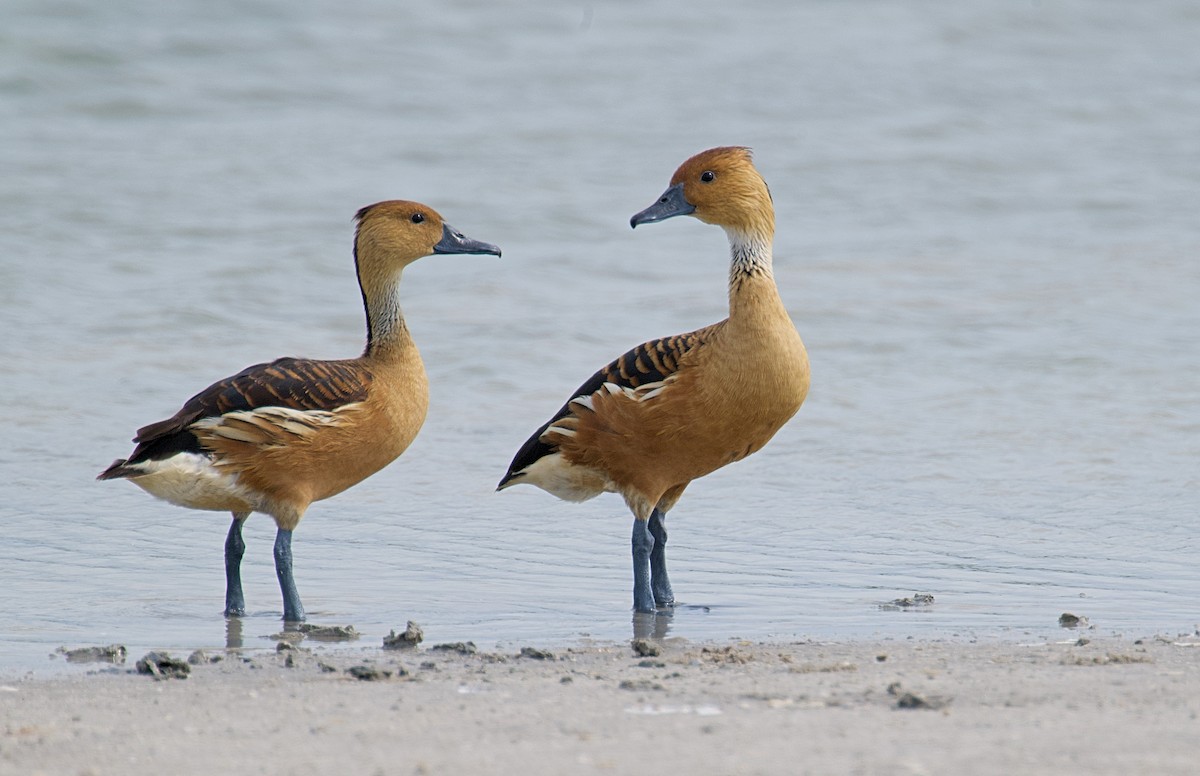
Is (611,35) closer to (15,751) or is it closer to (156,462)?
(156,462)

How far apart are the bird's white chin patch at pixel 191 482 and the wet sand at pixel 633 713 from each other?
1.29 m

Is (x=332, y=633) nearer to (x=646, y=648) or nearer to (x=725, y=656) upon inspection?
(x=646, y=648)

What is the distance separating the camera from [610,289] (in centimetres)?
1494

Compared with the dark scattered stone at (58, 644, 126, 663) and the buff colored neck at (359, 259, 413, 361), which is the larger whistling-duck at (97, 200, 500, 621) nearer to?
the buff colored neck at (359, 259, 413, 361)

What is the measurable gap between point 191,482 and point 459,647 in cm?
180

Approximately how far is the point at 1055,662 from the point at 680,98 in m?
16.0

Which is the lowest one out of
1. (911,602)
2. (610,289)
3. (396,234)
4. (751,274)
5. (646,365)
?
(911,602)

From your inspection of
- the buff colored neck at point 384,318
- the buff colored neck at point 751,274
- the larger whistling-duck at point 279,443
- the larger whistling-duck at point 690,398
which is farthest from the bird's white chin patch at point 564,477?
the buff colored neck at point 751,274

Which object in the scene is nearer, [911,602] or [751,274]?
[911,602]

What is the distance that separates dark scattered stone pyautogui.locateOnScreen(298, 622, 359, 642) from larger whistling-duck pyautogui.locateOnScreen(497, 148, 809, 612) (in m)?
1.29

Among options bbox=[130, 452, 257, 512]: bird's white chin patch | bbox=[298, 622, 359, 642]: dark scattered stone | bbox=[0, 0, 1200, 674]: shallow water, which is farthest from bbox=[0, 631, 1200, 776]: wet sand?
bbox=[130, 452, 257, 512]: bird's white chin patch

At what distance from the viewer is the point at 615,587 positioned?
781 cm

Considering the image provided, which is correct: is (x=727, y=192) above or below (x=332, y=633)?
above

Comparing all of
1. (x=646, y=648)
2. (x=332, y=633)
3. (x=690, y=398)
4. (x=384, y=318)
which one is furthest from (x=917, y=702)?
(x=384, y=318)
